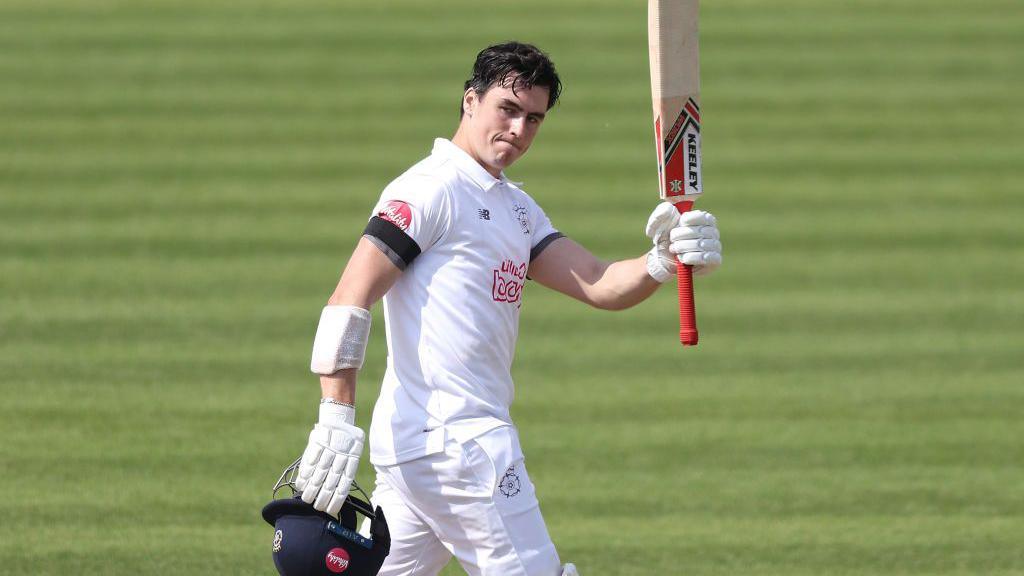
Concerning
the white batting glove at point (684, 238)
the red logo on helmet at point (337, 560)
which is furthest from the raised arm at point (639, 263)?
the red logo on helmet at point (337, 560)

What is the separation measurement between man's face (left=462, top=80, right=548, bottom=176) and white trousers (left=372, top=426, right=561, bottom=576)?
2.79 feet

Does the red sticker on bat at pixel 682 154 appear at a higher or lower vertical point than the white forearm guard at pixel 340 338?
higher

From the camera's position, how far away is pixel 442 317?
4410 millimetres

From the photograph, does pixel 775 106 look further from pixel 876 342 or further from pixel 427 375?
pixel 427 375

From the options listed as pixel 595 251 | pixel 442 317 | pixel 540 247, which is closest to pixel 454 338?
A: pixel 442 317

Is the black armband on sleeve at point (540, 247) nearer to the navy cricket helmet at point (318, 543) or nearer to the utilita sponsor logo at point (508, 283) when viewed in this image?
the utilita sponsor logo at point (508, 283)

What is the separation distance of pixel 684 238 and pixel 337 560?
143 cm

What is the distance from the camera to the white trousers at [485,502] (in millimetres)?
4348

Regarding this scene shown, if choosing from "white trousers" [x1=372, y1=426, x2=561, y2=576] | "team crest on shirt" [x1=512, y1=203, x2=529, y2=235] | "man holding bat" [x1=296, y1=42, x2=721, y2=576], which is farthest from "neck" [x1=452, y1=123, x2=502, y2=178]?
"white trousers" [x1=372, y1=426, x2=561, y2=576]

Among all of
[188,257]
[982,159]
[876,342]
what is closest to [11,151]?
[188,257]

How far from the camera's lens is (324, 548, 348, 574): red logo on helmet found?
4262 millimetres

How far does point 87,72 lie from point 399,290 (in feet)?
29.1

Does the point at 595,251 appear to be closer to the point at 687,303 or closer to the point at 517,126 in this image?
the point at 687,303

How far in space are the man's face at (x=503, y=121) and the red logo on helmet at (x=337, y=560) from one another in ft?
4.11
